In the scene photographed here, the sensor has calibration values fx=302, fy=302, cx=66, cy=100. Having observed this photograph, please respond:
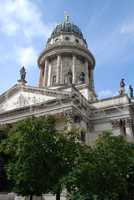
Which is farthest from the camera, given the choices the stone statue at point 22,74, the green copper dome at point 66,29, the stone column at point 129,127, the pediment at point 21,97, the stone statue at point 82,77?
the green copper dome at point 66,29

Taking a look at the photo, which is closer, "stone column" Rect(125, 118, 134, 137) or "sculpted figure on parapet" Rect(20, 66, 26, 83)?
"stone column" Rect(125, 118, 134, 137)

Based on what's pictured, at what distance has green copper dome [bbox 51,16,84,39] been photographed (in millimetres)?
57875

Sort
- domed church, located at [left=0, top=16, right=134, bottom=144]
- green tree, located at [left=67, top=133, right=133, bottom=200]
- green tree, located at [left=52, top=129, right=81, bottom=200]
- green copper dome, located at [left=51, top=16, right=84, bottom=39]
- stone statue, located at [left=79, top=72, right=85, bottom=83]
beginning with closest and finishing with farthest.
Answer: green tree, located at [left=67, top=133, right=133, bottom=200] < green tree, located at [left=52, top=129, right=81, bottom=200] < domed church, located at [left=0, top=16, right=134, bottom=144] < stone statue, located at [left=79, top=72, right=85, bottom=83] < green copper dome, located at [left=51, top=16, right=84, bottom=39]

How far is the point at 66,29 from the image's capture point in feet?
191

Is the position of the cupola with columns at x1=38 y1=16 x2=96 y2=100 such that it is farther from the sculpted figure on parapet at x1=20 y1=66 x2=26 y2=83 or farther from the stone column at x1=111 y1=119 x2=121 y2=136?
the stone column at x1=111 y1=119 x2=121 y2=136

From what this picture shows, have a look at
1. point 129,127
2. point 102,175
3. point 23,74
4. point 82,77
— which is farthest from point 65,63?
point 102,175

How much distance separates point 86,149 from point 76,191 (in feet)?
10.2

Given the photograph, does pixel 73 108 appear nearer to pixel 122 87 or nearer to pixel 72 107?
pixel 72 107

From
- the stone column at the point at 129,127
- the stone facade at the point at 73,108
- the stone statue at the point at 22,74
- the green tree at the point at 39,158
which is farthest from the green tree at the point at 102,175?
the stone statue at the point at 22,74

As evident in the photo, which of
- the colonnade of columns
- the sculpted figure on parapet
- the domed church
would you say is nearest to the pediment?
the domed church

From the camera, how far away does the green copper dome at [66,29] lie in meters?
57.9

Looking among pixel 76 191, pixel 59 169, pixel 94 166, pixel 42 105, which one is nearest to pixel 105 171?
pixel 94 166

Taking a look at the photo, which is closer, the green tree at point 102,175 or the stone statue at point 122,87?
the green tree at point 102,175

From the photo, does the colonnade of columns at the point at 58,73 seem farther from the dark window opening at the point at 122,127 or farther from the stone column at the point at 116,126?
the dark window opening at the point at 122,127
